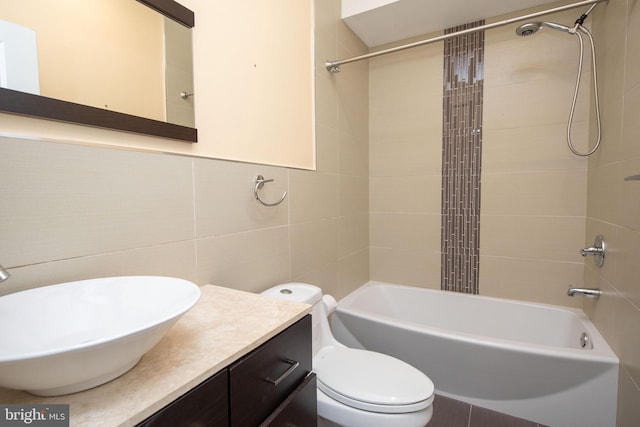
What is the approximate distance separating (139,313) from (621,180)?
1909 millimetres

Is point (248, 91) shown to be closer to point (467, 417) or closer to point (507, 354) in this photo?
point (507, 354)

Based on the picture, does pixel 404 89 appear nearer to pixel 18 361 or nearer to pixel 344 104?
pixel 344 104

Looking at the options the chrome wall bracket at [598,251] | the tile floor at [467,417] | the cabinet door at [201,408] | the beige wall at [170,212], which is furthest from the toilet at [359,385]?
the chrome wall bracket at [598,251]

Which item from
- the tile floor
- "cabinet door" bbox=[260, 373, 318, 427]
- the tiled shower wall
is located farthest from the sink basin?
the tiled shower wall

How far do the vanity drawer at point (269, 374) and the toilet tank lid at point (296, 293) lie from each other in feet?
1.34

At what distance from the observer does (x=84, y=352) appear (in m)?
0.41

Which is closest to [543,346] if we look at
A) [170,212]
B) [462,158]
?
[462,158]

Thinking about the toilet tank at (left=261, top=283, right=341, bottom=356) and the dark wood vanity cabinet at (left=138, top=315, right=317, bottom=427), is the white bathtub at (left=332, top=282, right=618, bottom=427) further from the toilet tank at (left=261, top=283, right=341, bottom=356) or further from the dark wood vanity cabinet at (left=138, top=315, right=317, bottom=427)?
the dark wood vanity cabinet at (left=138, top=315, right=317, bottom=427)

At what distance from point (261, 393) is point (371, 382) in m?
0.69

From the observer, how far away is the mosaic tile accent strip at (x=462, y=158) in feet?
6.97

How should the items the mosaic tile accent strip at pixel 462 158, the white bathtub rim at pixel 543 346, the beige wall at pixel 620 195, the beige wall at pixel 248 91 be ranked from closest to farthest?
the beige wall at pixel 248 91
the beige wall at pixel 620 195
the white bathtub rim at pixel 543 346
the mosaic tile accent strip at pixel 462 158

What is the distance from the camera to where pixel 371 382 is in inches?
47.6

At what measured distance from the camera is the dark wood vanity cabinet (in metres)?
0.51
